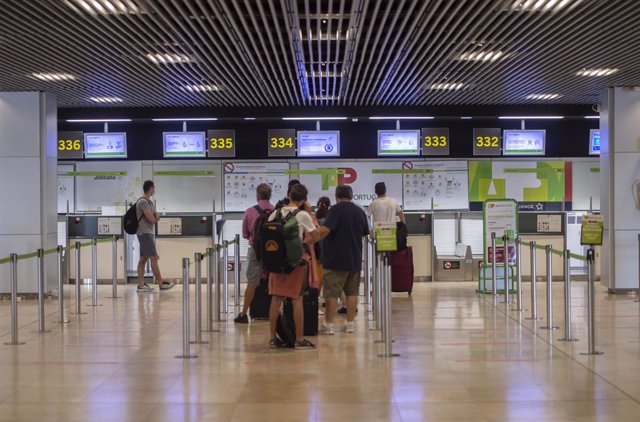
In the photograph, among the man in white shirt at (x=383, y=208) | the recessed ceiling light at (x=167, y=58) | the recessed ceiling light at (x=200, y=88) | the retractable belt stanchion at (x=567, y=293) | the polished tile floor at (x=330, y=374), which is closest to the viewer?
the polished tile floor at (x=330, y=374)

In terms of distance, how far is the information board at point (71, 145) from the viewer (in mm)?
16812

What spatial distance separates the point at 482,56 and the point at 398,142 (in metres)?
6.07

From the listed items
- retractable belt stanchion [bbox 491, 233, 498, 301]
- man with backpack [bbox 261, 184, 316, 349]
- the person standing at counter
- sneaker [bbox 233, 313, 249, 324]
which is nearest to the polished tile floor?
sneaker [bbox 233, 313, 249, 324]

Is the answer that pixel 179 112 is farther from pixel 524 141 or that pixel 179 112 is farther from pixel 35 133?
pixel 524 141

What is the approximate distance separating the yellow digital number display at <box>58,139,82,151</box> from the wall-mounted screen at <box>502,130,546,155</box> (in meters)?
8.35

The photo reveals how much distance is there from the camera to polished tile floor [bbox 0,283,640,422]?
594 cm

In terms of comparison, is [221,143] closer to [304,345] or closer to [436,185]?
[436,185]

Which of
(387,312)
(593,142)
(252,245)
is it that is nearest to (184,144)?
(252,245)

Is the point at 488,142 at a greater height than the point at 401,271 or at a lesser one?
greater

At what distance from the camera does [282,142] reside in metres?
16.8

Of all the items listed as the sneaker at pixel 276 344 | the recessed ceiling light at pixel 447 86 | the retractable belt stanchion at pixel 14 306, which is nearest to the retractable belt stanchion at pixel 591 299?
the sneaker at pixel 276 344

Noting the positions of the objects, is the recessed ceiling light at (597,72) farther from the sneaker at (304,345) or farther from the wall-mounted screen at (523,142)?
the sneaker at (304,345)

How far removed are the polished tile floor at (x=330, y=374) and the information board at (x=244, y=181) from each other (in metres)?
6.23

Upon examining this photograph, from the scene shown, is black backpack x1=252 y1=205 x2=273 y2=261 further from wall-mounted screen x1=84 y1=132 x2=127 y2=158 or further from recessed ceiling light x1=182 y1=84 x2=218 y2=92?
wall-mounted screen x1=84 y1=132 x2=127 y2=158
